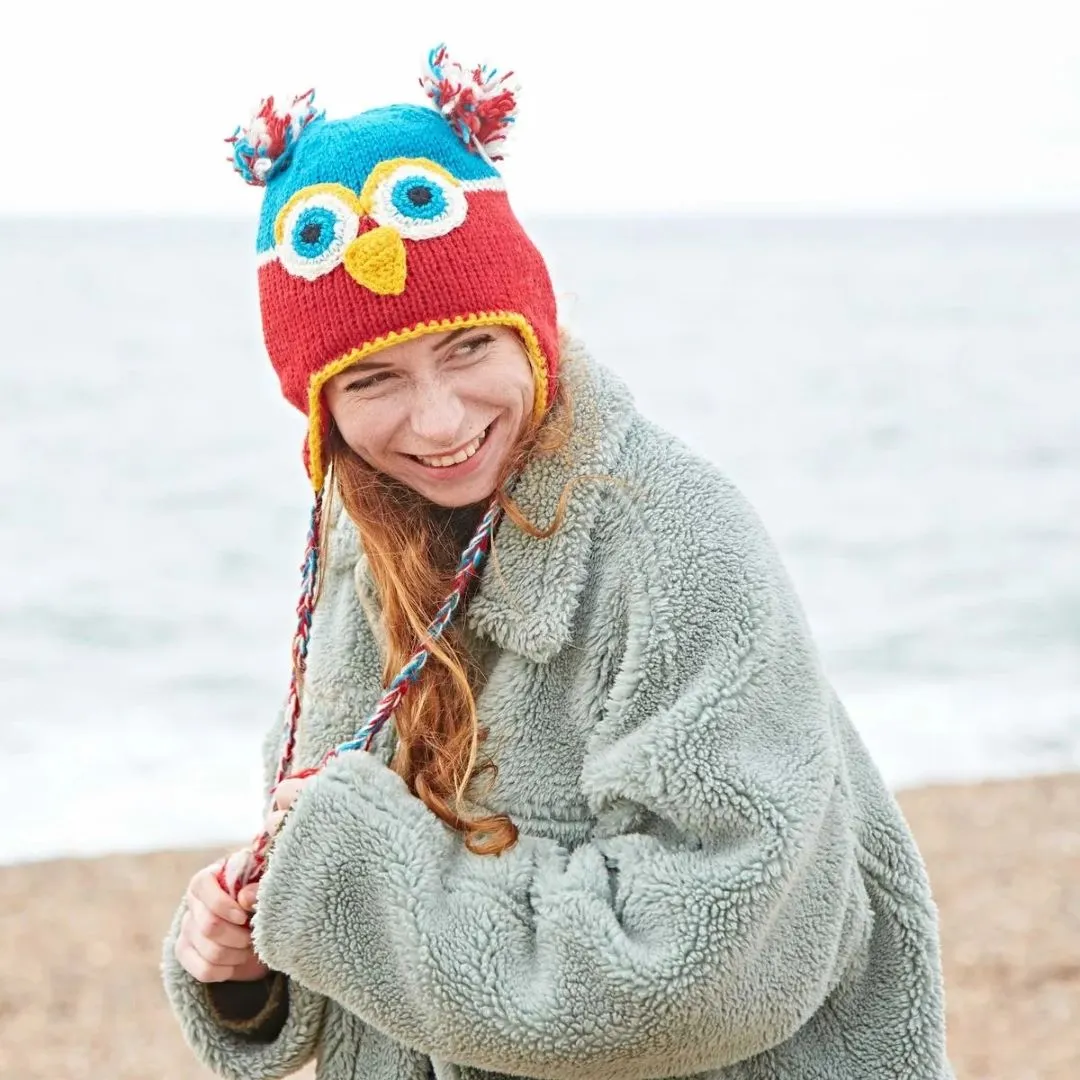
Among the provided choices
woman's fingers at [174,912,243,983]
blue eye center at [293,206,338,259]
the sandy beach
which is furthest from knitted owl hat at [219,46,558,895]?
the sandy beach

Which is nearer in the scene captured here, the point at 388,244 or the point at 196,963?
the point at 388,244

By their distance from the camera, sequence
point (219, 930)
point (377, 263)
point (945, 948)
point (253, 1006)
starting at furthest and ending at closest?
1. point (945, 948)
2. point (253, 1006)
3. point (219, 930)
4. point (377, 263)

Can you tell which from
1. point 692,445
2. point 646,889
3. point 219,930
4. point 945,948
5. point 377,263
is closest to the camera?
point 646,889

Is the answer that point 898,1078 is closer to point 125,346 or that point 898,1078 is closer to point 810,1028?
point 810,1028

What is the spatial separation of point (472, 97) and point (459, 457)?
16.7 inches

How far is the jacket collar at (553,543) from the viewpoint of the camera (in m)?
1.62

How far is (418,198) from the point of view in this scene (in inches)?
64.7

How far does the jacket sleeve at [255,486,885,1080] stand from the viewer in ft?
4.70

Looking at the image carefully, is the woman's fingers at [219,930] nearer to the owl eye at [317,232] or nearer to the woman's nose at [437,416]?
the woman's nose at [437,416]

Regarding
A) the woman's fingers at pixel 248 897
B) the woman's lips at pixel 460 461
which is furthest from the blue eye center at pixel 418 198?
the woman's fingers at pixel 248 897

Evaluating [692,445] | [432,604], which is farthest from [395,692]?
[692,445]

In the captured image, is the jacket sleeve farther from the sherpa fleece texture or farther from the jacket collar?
the jacket collar

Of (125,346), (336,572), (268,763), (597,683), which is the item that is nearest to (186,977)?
(268,763)

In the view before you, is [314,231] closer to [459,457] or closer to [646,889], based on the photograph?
[459,457]
